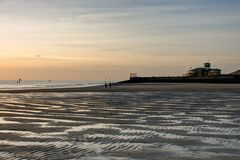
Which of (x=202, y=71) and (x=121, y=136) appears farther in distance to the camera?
(x=202, y=71)

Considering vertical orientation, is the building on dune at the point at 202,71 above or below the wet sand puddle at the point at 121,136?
above

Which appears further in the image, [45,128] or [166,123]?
[166,123]

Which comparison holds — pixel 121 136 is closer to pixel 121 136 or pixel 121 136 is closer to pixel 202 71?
pixel 121 136

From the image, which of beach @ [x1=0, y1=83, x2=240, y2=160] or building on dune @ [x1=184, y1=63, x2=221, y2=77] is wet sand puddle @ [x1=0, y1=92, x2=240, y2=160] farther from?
building on dune @ [x1=184, y1=63, x2=221, y2=77]

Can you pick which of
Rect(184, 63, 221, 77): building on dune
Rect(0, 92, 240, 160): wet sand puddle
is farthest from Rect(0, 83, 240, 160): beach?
Rect(184, 63, 221, 77): building on dune

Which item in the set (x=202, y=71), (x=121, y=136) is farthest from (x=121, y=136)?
(x=202, y=71)

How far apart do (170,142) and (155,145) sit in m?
0.72

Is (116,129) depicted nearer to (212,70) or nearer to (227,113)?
(227,113)

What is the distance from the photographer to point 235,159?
33.7 ft

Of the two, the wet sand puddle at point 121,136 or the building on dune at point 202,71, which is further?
the building on dune at point 202,71

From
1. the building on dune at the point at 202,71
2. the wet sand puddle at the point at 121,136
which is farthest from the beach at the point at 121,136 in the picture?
the building on dune at the point at 202,71

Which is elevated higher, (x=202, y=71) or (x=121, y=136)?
(x=202, y=71)

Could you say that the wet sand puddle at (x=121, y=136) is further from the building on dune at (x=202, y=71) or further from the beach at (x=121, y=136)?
the building on dune at (x=202, y=71)

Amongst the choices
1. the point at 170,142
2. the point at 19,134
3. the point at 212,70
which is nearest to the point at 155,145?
the point at 170,142
